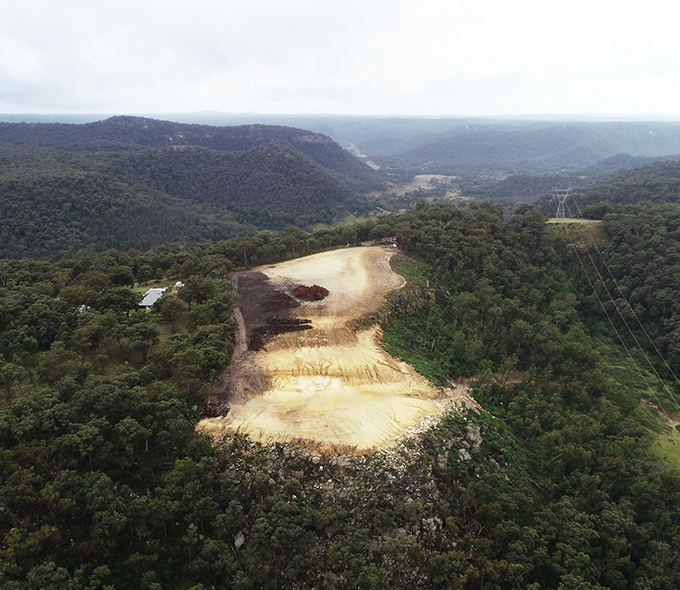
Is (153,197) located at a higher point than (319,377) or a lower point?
higher

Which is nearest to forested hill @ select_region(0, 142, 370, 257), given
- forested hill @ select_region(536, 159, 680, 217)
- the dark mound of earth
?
the dark mound of earth

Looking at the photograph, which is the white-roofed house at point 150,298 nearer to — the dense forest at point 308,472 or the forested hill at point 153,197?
the dense forest at point 308,472

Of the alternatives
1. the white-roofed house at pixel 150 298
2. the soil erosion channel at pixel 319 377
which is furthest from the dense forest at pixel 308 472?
the white-roofed house at pixel 150 298

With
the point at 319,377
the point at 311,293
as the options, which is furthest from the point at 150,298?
the point at 319,377

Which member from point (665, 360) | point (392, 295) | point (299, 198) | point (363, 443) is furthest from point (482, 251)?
point (299, 198)

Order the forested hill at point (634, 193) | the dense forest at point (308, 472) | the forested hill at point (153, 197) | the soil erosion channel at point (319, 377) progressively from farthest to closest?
the forested hill at point (153, 197) < the forested hill at point (634, 193) < the soil erosion channel at point (319, 377) < the dense forest at point (308, 472)

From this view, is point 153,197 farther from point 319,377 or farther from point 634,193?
point 634,193
